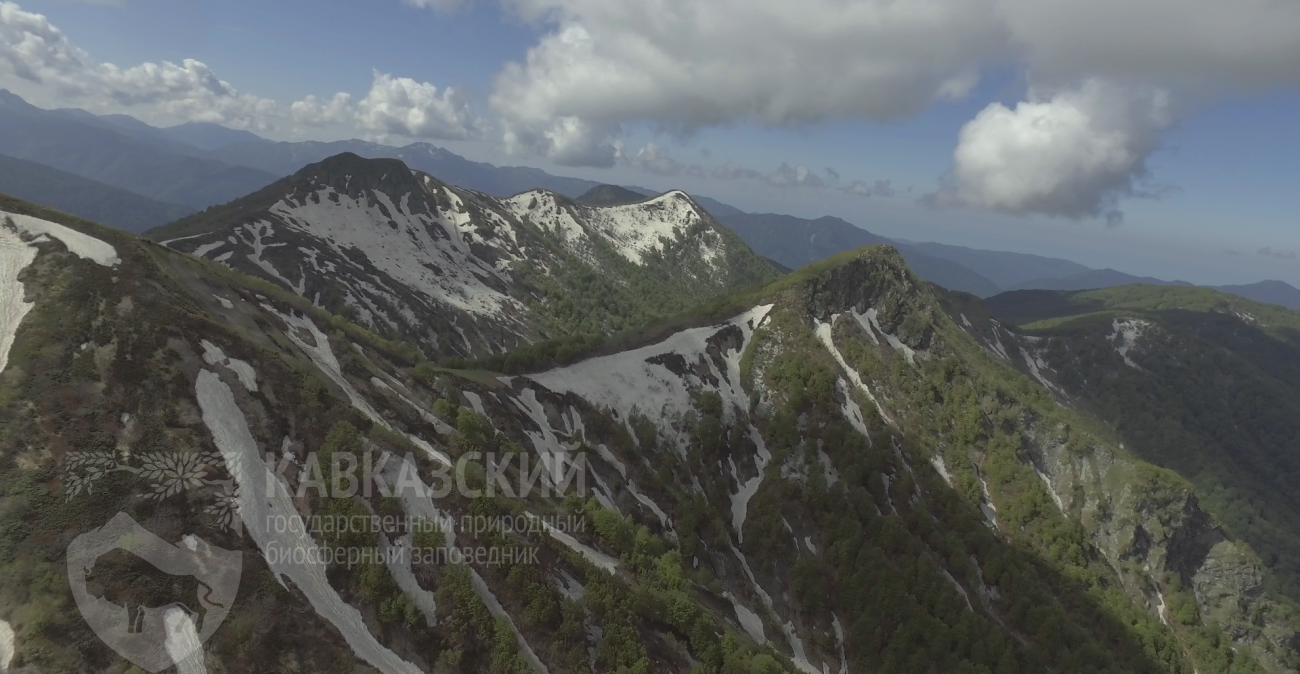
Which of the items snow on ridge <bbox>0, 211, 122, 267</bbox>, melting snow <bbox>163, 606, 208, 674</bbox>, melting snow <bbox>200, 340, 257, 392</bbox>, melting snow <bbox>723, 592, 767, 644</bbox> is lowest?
melting snow <bbox>723, 592, 767, 644</bbox>

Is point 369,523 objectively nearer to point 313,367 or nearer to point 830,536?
point 313,367

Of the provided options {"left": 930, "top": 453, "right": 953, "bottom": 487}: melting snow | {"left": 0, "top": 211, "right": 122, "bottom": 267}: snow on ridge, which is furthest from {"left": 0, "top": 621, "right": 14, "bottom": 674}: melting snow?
{"left": 930, "top": 453, "right": 953, "bottom": 487}: melting snow

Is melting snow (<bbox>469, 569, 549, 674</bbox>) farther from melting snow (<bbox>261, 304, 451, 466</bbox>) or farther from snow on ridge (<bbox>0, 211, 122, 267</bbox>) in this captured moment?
snow on ridge (<bbox>0, 211, 122, 267</bbox>)

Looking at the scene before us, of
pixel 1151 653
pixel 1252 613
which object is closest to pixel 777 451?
pixel 1151 653

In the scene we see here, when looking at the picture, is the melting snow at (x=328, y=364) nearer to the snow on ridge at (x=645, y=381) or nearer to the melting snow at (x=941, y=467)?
the snow on ridge at (x=645, y=381)

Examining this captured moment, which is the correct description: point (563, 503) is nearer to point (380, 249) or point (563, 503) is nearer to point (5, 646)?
point (5, 646)

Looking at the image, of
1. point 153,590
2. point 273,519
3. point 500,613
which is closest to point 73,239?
point 273,519
